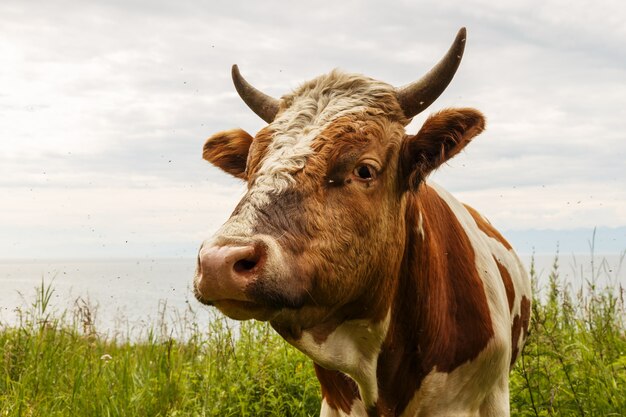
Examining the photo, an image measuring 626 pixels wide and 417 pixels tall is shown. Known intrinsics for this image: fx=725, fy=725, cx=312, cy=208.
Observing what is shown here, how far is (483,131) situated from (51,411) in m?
3.56

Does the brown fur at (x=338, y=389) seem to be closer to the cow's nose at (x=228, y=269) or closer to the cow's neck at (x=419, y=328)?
the cow's neck at (x=419, y=328)

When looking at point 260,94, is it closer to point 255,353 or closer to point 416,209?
point 416,209

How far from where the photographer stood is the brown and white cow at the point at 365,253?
2.88 metres

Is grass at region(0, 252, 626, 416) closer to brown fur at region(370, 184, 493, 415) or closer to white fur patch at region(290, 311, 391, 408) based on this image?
brown fur at region(370, 184, 493, 415)

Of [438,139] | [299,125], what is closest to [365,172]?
[299,125]

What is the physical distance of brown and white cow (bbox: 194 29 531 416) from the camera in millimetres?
2885

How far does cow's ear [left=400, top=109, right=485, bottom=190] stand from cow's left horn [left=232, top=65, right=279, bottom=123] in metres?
0.92

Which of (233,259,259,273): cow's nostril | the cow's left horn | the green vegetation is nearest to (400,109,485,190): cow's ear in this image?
the cow's left horn

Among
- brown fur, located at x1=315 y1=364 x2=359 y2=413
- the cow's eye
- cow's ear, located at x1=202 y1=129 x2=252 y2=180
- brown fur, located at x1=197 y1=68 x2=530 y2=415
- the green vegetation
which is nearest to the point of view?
brown fur, located at x1=197 y1=68 x2=530 y2=415

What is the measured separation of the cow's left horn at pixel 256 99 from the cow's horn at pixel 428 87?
0.80 meters

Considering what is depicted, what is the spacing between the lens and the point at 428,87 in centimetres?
369

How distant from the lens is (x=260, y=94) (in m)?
4.30

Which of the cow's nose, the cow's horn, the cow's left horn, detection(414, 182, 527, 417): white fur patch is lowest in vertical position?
detection(414, 182, 527, 417): white fur patch

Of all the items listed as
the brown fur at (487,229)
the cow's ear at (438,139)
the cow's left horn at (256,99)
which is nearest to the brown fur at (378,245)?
the cow's ear at (438,139)
